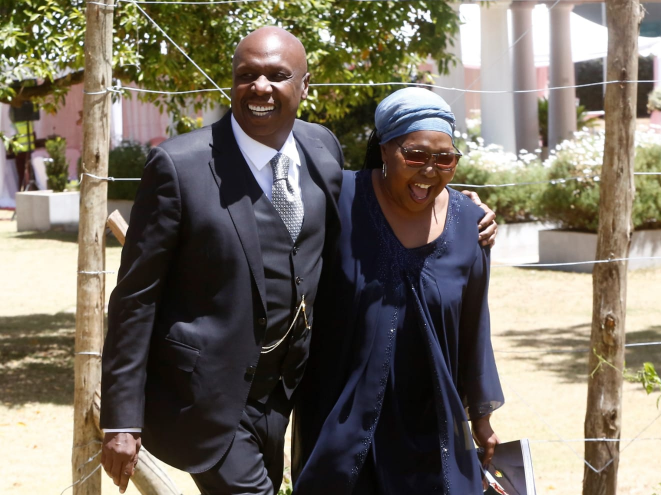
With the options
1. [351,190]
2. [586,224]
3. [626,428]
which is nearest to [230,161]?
[351,190]

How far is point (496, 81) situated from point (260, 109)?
52.9ft

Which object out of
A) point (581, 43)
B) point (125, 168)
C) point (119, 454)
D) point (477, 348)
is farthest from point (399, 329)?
point (581, 43)

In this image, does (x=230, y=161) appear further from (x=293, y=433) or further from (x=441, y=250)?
(x=293, y=433)

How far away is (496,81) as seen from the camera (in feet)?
60.3

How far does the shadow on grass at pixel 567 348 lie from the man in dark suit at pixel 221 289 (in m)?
5.40

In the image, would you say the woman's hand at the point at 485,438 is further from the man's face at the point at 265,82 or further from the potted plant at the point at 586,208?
the potted plant at the point at 586,208

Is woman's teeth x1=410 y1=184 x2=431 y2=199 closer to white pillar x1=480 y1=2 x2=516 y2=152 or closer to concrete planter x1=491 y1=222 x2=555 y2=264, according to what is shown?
concrete planter x1=491 y1=222 x2=555 y2=264

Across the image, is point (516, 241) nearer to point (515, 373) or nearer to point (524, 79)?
point (524, 79)

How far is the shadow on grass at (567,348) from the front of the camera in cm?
849

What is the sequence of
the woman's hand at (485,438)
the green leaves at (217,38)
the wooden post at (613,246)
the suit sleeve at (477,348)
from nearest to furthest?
the suit sleeve at (477,348), the woman's hand at (485,438), the wooden post at (613,246), the green leaves at (217,38)

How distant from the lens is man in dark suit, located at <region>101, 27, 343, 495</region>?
273 centimetres

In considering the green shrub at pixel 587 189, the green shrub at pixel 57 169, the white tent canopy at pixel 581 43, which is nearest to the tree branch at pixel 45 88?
the green shrub at pixel 587 189

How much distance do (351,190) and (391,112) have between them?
0.29 metres

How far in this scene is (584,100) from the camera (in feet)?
107
